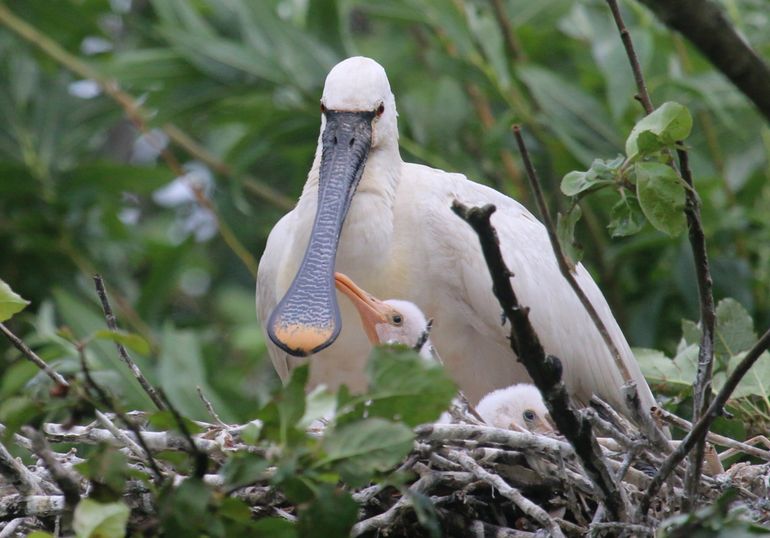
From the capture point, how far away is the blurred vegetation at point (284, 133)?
808 cm

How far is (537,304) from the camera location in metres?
5.73

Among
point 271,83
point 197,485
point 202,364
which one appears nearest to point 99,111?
point 271,83

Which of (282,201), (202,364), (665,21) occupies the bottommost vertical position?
(202,364)

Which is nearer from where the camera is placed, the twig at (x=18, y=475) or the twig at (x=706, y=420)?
the twig at (x=706, y=420)

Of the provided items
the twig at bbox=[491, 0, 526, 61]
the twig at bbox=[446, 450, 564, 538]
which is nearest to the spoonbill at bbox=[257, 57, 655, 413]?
the twig at bbox=[446, 450, 564, 538]

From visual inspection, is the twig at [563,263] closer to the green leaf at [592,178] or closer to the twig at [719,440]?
the green leaf at [592,178]

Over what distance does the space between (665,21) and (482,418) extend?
2.60m

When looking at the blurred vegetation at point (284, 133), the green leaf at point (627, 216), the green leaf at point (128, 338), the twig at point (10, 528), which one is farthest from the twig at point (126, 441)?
the blurred vegetation at point (284, 133)

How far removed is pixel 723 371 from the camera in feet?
18.9

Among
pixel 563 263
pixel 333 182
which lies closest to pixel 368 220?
pixel 333 182

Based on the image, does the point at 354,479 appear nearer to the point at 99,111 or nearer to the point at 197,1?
the point at 99,111

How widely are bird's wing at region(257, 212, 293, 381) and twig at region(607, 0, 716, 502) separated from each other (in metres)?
2.37

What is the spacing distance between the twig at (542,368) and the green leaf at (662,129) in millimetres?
728

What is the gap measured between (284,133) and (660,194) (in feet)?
16.6
